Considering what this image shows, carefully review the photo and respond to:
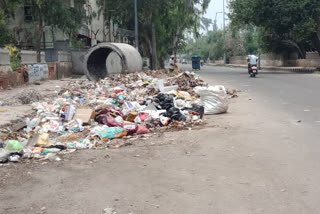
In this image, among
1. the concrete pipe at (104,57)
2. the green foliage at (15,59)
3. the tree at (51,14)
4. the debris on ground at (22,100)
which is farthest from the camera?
the tree at (51,14)

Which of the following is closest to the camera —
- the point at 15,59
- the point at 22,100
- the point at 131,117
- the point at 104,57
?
the point at 131,117

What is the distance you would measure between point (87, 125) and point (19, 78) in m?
11.9

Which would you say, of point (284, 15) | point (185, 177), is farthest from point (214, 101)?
point (284, 15)

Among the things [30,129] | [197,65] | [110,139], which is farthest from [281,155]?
[197,65]

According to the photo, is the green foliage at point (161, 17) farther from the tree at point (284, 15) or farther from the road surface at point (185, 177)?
the road surface at point (185, 177)

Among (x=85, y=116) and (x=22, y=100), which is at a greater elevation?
(x=22, y=100)

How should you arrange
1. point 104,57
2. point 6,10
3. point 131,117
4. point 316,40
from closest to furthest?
point 131,117 → point 104,57 → point 6,10 → point 316,40

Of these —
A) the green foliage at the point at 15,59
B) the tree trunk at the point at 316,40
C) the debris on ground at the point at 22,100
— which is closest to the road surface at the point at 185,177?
the debris on ground at the point at 22,100

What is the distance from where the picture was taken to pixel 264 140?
6.67 m

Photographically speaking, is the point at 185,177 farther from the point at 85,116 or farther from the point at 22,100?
the point at 22,100

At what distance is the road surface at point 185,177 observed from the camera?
3.86 meters

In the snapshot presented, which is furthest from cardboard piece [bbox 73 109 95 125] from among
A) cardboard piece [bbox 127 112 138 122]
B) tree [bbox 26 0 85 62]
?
tree [bbox 26 0 85 62]

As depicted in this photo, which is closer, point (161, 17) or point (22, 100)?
point (22, 100)

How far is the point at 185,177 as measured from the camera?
4.73 m
